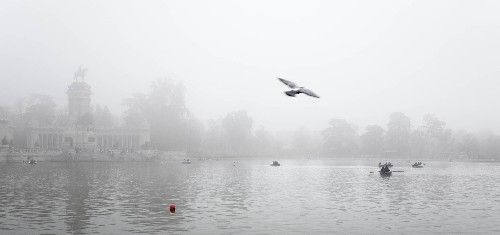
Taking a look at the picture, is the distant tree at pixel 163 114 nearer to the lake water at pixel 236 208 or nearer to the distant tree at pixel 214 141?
the distant tree at pixel 214 141

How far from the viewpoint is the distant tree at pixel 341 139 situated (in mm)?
180625

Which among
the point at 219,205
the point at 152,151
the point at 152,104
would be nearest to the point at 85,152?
the point at 152,151

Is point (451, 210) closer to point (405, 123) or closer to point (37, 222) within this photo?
point (37, 222)

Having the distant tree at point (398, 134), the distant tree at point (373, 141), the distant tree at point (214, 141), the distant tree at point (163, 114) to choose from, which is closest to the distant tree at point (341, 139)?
the distant tree at point (373, 141)

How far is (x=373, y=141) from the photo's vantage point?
17338 centimetres

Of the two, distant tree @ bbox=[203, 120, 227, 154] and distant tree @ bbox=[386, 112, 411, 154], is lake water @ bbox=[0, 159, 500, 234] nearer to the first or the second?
distant tree @ bbox=[386, 112, 411, 154]

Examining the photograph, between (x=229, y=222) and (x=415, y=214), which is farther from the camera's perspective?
(x=415, y=214)

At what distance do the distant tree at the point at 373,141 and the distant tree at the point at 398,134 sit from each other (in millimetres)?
4503

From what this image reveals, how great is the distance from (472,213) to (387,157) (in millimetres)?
140480

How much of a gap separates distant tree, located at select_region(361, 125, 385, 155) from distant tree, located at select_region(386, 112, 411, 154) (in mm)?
4503

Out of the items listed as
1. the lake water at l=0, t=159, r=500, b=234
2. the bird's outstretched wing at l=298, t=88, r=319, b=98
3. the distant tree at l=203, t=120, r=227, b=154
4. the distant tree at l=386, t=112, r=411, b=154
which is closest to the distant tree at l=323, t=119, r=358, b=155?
the distant tree at l=386, t=112, r=411, b=154

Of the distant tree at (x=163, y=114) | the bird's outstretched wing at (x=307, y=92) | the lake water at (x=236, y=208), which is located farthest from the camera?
the distant tree at (x=163, y=114)

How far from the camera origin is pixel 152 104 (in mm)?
134500

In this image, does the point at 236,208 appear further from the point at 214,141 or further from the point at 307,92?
the point at 214,141
